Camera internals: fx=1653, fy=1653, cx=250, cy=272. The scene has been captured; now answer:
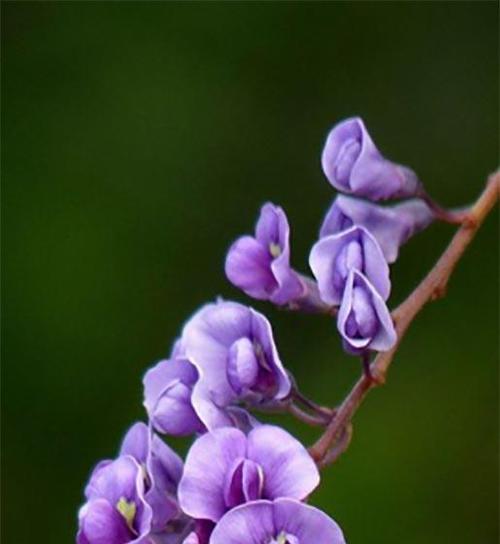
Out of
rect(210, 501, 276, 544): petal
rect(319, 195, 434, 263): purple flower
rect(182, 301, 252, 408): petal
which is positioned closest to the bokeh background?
rect(319, 195, 434, 263): purple flower

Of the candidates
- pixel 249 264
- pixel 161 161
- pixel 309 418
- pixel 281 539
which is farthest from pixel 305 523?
pixel 161 161

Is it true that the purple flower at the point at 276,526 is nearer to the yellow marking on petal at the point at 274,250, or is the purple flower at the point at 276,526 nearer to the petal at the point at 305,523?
the petal at the point at 305,523

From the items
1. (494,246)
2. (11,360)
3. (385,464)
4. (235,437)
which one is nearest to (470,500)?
(385,464)

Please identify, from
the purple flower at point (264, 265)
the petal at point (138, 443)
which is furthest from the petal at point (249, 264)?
the petal at point (138, 443)

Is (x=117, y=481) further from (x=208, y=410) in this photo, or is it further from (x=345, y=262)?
(x=345, y=262)

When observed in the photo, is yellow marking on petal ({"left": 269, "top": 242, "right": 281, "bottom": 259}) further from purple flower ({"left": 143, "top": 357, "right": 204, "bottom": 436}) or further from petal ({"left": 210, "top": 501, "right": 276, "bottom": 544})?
petal ({"left": 210, "top": 501, "right": 276, "bottom": 544})

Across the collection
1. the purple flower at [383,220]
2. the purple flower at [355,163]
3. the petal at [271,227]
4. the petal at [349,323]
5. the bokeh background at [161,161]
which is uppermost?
the purple flower at [355,163]
